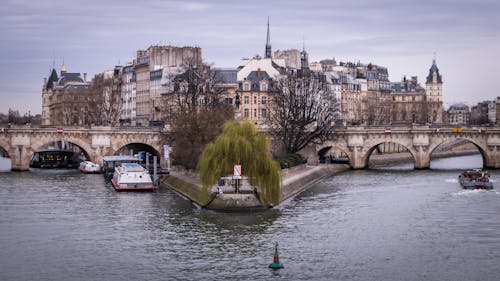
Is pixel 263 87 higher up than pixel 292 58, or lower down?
lower down

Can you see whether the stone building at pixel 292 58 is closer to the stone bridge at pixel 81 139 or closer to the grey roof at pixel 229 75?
the grey roof at pixel 229 75

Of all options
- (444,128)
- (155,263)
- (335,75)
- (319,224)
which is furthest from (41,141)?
(335,75)

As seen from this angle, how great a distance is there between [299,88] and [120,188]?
3958 centimetres

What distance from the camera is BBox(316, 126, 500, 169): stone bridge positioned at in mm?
109188

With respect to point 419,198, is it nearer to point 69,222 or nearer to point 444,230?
point 444,230

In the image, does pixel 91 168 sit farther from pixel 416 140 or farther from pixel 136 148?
pixel 416 140

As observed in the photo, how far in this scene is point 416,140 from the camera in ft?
364

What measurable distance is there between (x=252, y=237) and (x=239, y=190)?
38.9 feet

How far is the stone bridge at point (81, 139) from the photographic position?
10525 centimetres

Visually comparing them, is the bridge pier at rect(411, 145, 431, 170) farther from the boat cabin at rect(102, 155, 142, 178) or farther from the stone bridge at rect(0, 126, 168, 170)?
the boat cabin at rect(102, 155, 142, 178)

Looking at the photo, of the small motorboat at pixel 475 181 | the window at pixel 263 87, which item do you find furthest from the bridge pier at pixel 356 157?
the small motorboat at pixel 475 181

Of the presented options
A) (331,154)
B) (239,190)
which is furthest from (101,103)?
(239,190)

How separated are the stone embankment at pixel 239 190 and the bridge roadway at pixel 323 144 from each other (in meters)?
5.36

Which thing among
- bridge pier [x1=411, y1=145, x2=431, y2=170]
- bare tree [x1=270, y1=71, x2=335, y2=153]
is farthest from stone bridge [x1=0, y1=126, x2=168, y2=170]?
bridge pier [x1=411, y1=145, x2=431, y2=170]
